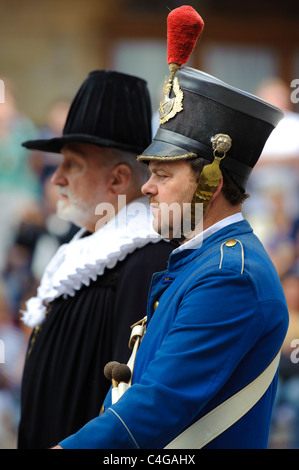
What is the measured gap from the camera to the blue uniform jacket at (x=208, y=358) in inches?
71.7

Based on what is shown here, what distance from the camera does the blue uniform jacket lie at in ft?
5.98

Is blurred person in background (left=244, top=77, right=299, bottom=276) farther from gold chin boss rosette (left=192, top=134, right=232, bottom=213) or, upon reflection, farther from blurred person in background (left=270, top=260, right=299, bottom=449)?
gold chin boss rosette (left=192, top=134, right=232, bottom=213)

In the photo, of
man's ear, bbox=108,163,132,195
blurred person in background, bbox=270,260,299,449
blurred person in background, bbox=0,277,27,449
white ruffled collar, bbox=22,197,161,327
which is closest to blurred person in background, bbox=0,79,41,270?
blurred person in background, bbox=0,277,27,449

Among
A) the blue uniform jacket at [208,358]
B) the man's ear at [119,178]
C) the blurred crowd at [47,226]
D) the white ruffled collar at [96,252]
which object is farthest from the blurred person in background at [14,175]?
the blue uniform jacket at [208,358]

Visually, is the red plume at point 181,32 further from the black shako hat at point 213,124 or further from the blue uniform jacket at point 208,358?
the blue uniform jacket at point 208,358

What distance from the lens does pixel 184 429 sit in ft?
6.19

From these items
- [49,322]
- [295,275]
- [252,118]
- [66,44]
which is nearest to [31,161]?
[66,44]

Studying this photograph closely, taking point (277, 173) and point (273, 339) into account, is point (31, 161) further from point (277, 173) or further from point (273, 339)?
point (273, 339)

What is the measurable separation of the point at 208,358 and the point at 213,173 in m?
0.54

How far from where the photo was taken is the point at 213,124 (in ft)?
7.04

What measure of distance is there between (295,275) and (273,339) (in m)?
3.55

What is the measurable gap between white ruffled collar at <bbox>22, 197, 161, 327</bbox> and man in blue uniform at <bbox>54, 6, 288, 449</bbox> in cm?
69

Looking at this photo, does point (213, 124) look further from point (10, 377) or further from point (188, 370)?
point (10, 377)

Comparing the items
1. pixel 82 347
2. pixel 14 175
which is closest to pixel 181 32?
pixel 82 347
